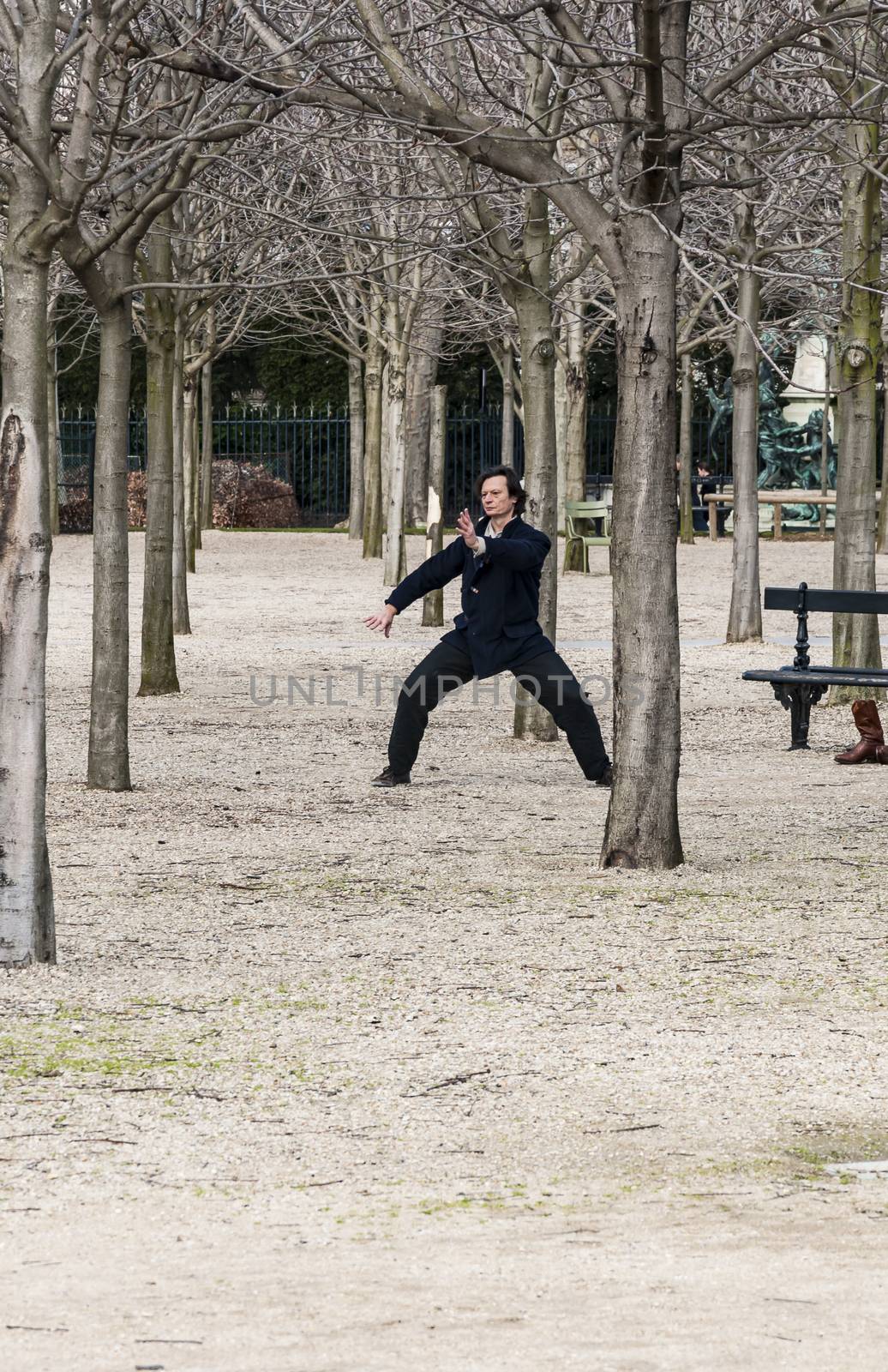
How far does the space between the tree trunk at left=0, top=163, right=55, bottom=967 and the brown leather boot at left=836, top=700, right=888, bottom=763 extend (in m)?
5.70

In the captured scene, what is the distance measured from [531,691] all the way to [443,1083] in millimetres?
4715

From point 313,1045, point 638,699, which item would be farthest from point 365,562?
point 313,1045

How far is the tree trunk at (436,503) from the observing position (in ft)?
54.5

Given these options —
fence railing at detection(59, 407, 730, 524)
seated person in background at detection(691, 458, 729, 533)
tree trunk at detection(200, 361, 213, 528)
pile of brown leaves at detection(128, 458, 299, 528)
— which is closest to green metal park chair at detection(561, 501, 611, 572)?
tree trunk at detection(200, 361, 213, 528)

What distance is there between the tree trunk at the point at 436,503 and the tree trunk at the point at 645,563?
8959mm

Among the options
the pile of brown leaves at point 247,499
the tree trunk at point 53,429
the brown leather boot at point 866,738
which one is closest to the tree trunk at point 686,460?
the tree trunk at point 53,429

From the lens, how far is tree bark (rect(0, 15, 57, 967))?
5.55 m

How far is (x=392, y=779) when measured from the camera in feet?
31.0

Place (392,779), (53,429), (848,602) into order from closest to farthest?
(392,779) → (848,602) → (53,429)

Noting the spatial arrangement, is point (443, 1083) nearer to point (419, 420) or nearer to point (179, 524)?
point (179, 524)

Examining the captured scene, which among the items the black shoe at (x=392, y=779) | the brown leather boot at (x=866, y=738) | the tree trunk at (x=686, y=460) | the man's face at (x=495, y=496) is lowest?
the black shoe at (x=392, y=779)

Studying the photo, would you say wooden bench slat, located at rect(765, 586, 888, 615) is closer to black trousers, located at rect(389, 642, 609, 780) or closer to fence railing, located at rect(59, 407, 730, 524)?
black trousers, located at rect(389, 642, 609, 780)

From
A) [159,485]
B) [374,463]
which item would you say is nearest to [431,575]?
[159,485]

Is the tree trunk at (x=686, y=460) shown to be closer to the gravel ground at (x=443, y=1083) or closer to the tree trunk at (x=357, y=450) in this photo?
the tree trunk at (x=357, y=450)
